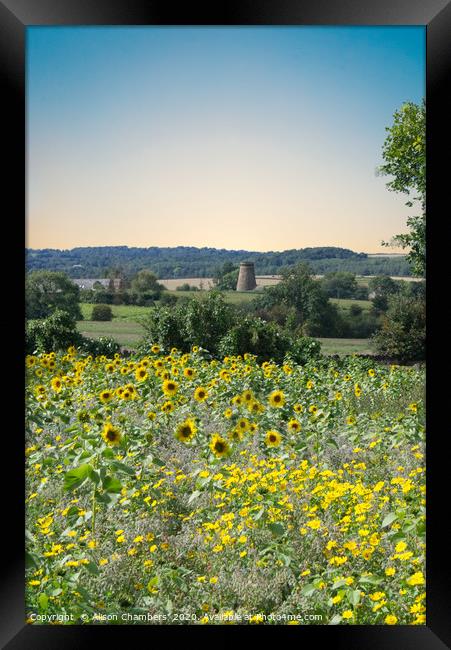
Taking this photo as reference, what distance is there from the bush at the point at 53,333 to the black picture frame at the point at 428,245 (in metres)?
0.31

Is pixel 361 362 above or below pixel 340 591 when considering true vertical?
above

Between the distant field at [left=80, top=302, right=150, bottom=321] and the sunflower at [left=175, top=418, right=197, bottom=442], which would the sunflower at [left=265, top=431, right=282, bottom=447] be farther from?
the distant field at [left=80, top=302, right=150, bottom=321]

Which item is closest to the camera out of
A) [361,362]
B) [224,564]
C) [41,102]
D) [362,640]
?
[362,640]

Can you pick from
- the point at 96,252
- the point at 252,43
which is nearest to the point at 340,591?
the point at 96,252

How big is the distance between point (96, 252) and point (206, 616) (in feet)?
4.74

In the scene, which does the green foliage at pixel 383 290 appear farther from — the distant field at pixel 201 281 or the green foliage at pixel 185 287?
the green foliage at pixel 185 287

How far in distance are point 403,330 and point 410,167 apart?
671 millimetres

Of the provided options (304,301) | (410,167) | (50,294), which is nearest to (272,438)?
(304,301)

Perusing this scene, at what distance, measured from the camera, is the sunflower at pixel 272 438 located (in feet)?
8.29

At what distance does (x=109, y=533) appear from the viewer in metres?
2.29

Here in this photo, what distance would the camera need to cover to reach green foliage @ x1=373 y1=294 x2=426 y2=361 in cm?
251

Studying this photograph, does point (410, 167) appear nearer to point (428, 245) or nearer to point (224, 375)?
point (428, 245)

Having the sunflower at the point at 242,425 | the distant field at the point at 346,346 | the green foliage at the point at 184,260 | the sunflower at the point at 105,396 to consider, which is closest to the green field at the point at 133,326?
the distant field at the point at 346,346
